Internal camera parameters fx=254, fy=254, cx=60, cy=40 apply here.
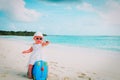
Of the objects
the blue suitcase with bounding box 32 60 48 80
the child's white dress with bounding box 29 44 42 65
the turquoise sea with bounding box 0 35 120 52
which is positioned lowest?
the blue suitcase with bounding box 32 60 48 80

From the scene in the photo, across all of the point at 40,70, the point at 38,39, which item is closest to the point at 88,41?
the point at 38,39

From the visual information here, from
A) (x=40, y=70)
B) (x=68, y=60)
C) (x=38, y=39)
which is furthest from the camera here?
(x=68, y=60)

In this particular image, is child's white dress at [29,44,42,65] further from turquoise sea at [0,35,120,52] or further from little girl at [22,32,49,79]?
turquoise sea at [0,35,120,52]

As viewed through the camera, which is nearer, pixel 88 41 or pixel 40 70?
pixel 40 70

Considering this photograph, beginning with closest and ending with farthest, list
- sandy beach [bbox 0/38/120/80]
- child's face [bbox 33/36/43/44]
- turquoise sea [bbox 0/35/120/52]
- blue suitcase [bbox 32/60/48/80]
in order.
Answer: blue suitcase [bbox 32/60/48/80] → child's face [bbox 33/36/43/44] → sandy beach [bbox 0/38/120/80] → turquoise sea [bbox 0/35/120/52]

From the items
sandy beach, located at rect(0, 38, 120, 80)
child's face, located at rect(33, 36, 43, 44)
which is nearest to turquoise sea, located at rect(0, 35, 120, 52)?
sandy beach, located at rect(0, 38, 120, 80)

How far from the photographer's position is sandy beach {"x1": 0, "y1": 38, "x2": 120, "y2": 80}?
2.67m

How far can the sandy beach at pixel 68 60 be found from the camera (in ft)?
8.77

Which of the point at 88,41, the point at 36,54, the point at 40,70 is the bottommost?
the point at 40,70

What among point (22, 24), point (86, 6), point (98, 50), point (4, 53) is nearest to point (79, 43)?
point (98, 50)

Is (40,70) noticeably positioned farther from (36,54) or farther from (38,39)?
(38,39)

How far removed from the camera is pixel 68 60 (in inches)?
111

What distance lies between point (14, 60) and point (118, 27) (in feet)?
3.97

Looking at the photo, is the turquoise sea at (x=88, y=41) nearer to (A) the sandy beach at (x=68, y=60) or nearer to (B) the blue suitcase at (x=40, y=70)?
(A) the sandy beach at (x=68, y=60)
